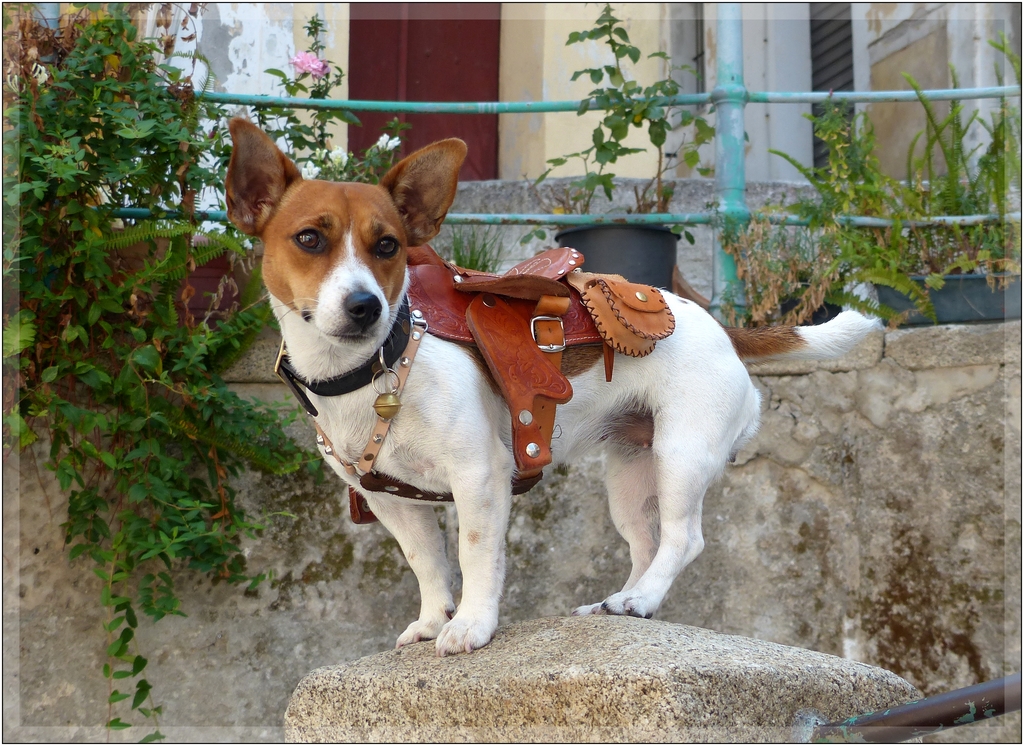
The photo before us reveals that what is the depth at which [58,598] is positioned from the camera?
3.64m

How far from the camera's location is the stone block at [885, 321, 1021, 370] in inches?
150

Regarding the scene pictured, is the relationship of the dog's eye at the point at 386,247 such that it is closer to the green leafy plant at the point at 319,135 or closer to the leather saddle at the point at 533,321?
the leather saddle at the point at 533,321

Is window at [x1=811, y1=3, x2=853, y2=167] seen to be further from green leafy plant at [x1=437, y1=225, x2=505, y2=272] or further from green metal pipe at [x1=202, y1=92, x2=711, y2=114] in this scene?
green leafy plant at [x1=437, y1=225, x2=505, y2=272]

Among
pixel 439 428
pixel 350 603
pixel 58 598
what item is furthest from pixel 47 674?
pixel 439 428

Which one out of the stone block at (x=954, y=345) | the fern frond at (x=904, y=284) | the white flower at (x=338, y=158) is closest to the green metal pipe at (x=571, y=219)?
the white flower at (x=338, y=158)

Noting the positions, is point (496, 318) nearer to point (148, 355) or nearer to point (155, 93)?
point (148, 355)

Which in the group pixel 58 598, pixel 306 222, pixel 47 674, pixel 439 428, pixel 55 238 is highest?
pixel 55 238

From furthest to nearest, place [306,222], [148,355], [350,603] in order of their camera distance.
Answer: [350,603]
[148,355]
[306,222]

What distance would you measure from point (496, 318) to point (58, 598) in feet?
7.38

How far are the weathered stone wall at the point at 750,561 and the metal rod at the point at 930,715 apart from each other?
1.68 metres

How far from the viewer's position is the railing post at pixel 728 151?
4.29 metres

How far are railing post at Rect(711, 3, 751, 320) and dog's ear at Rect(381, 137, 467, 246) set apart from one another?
81.5 inches

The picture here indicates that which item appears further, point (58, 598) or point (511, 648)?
point (58, 598)

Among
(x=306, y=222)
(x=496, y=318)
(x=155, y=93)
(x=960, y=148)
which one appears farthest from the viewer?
(x=960, y=148)
